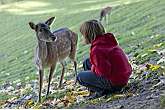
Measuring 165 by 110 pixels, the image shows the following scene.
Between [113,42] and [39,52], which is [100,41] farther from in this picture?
[39,52]

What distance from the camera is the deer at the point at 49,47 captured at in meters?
8.41

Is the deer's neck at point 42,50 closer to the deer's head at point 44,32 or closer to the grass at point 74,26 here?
the deer's head at point 44,32

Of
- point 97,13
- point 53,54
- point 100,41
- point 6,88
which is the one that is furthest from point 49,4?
point 100,41

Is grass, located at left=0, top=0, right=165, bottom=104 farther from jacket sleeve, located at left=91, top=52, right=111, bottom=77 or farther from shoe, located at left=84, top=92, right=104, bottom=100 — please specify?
jacket sleeve, located at left=91, top=52, right=111, bottom=77

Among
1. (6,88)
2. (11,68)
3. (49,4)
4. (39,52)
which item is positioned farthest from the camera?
(49,4)

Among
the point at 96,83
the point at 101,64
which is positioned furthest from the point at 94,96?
the point at 101,64

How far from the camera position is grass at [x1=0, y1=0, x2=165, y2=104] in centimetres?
1307

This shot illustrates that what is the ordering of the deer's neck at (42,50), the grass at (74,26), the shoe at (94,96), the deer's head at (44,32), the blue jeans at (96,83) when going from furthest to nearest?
the grass at (74,26) → the deer's neck at (42,50) → the deer's head at (44,32) → the shoe at (94,96) → the blue jeans at (96,83)

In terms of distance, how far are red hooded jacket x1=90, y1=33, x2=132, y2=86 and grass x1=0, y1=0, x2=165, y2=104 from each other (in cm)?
237

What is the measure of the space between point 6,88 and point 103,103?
501cm

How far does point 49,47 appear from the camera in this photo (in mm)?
8828

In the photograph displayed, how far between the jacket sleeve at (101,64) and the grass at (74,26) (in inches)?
95.4

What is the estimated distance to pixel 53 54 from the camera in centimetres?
891

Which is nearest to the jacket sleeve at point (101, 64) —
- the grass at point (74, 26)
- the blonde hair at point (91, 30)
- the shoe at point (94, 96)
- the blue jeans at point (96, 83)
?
the blue jeans at point (96, 83)
